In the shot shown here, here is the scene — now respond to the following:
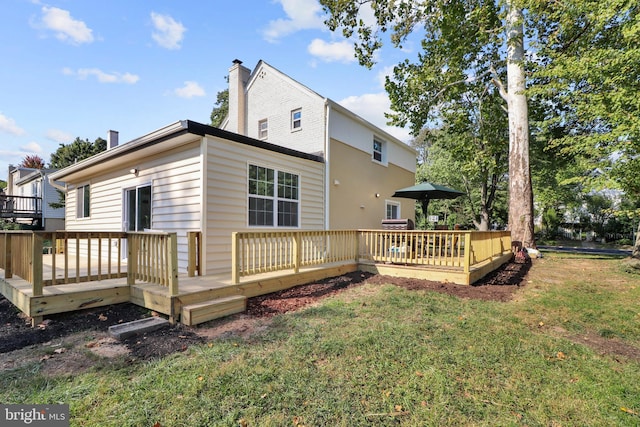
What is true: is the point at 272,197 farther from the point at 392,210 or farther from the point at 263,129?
the point at 392,210

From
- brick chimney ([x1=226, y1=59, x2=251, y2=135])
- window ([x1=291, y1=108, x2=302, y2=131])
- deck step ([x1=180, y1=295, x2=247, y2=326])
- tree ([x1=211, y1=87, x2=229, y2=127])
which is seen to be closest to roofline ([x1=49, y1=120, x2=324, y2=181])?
window ([x1=291, y1=108, x2=302, y2=131])

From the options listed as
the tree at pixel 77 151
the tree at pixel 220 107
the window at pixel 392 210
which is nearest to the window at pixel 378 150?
the window at pixel 392 210

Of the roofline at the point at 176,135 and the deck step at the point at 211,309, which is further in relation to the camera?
the roofline at the point at 176,135

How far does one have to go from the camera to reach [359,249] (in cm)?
804

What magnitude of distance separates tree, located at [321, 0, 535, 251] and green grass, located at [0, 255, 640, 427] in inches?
281

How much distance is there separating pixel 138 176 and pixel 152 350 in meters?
5.59

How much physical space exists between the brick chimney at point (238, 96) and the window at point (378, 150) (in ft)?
15.9

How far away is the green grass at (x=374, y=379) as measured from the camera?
6.84ft

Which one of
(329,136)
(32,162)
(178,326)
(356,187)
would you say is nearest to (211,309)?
(178,326)

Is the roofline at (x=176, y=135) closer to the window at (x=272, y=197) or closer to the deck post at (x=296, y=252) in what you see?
the window at (x=272, y=197)

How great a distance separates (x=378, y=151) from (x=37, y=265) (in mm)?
9883

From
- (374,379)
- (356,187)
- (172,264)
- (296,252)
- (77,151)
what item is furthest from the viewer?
(77,151)

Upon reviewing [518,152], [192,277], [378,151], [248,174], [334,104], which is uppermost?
[334,104]

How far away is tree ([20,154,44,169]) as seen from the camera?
30234mm
